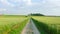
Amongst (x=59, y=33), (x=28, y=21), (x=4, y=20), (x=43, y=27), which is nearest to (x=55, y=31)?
(x=59, y=33)

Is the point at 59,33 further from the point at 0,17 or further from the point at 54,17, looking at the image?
the point at 0,17

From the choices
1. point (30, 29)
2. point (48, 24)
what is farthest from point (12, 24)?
point (48, 24)

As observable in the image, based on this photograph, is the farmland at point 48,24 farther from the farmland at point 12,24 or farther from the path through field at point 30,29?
the farmland at point 12,24

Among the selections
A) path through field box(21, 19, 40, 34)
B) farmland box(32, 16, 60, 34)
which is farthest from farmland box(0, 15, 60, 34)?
path through field box(21, 19, 40, 34)

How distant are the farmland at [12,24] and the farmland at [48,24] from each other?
1.48 feet

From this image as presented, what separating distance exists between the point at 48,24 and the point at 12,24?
1.20 metres

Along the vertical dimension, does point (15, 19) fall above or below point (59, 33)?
above

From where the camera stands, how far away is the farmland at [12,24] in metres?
4.89

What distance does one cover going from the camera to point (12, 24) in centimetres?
502

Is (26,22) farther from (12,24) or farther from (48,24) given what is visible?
(48,24)

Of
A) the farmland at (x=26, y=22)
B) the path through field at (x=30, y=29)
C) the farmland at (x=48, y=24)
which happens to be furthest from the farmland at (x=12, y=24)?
the farmland at (x=48, y=24)

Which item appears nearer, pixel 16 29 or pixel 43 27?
pixel 16 29

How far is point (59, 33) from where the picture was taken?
202 inches

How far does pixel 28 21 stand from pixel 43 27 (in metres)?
0.58
